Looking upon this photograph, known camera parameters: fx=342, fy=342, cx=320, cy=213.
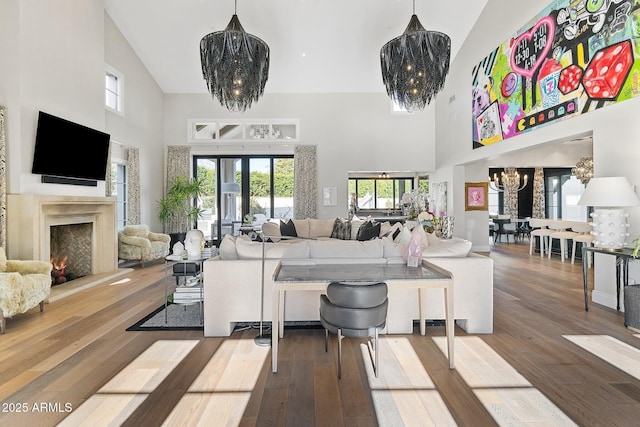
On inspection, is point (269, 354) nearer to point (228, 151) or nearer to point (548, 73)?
point (548, 73)

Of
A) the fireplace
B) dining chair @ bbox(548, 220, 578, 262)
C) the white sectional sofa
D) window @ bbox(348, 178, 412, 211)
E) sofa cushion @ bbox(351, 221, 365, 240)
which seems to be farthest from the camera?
window @ bbox(348, 178, 412, 211)

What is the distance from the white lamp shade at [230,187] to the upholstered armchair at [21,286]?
604cm

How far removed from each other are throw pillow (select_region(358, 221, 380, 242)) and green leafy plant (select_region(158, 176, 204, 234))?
16.8ft

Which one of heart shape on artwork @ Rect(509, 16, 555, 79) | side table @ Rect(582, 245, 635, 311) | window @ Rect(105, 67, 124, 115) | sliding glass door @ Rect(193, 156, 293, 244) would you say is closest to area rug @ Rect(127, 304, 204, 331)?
side table @ Rect(582, 245, 635, 311)

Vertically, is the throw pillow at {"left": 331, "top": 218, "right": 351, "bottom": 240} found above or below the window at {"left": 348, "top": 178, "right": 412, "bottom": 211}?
below

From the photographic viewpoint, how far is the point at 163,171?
31.9 ft

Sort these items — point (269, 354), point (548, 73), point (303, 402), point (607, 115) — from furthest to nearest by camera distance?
point (548, 73)
point (607, 115)
point (269, 354)
point (303, 402)

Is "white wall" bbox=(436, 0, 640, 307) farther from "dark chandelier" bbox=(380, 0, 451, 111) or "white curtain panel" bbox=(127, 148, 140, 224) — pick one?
"white curtain panel" bbox=(127, 148, 140, 224)

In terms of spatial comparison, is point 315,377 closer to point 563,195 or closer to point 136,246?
point 136,246

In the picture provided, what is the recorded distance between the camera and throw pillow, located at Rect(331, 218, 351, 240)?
23.7 ft

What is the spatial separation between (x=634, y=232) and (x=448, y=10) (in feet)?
19.1

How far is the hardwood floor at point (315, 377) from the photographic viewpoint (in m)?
2.11

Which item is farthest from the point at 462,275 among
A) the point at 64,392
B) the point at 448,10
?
the point at 448,10

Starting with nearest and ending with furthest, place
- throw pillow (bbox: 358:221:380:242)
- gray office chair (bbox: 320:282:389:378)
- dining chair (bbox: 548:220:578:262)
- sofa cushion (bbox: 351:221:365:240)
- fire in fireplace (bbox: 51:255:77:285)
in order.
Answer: gray office chair (bbox: 320:282:389:378)
fire in fireplace (bbox: 51:255:77:285)
throw pillow (bbox: 358:221:380:242)
sofa cushion (bbox: 351:221:365:240)
dining chair (bbox: 548:220:578:262)
